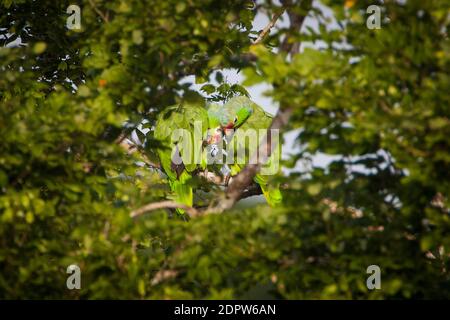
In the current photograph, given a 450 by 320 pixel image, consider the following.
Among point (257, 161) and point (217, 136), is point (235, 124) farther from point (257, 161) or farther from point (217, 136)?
point (257, 161)

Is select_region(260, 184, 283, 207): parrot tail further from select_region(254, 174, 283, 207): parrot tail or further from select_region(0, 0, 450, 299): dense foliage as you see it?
select_region(0, 0, 450, 299): dense foliage

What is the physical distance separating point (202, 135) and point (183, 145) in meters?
0.30

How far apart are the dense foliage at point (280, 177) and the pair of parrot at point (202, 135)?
2.57 m

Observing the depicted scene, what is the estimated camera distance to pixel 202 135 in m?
8.23

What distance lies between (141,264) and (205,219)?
734mm

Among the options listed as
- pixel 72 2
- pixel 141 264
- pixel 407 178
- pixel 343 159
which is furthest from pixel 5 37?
pixel 407 178

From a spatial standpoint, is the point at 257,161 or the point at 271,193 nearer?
the point at 257,161

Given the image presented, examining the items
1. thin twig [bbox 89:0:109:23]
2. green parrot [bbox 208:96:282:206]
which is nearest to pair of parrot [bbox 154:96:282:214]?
green parrot [bbox 208:96:282:206]

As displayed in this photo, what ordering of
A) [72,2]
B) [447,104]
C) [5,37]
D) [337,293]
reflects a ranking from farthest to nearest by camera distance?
[5,37] < [72,2] < [337,293] < [447,104]

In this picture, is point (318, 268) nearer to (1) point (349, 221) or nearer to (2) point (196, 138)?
(1) point (349, 221)

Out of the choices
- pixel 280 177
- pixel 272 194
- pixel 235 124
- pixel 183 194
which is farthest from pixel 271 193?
pixel 280 177

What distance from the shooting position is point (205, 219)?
190 inches

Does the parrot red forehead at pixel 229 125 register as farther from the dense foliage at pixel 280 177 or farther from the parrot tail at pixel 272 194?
the dense foliage at pixel 280 177

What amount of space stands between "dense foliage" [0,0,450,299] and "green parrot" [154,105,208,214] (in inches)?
102
